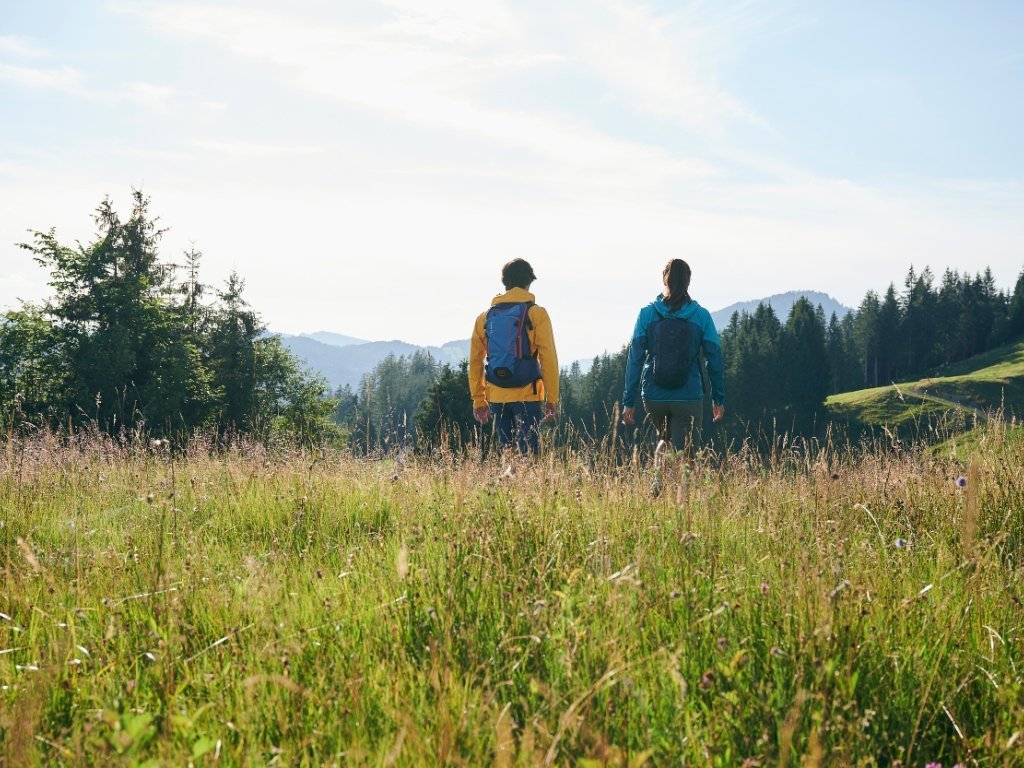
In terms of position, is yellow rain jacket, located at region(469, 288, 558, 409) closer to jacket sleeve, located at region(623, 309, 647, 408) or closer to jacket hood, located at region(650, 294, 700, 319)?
jacket sleeve, located at region(623, 309, 647, 408)

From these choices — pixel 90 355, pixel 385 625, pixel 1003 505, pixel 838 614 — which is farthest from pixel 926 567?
pixel 90 355

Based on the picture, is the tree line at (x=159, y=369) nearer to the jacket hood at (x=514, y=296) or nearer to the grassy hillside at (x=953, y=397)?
the jacket hood at (x=514, y=296)

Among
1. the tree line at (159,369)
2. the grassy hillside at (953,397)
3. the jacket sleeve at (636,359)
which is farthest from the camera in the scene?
the grassy hillside at (953,397)

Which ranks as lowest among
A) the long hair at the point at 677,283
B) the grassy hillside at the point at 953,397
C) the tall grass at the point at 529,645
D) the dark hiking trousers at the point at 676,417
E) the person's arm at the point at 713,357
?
the grassy hillside at the point at 953,397

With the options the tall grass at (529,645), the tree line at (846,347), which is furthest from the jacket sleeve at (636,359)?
the tree line at (846,347)

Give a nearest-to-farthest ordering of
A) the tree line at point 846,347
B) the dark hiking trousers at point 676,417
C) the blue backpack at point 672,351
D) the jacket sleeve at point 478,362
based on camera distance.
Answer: the blue backpack at point 672,351
the dark hiking trousers at point 676,417
the jacket sleeve at point 478,362
the tree line at point 846,347

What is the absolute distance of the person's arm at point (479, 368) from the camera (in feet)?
26.5

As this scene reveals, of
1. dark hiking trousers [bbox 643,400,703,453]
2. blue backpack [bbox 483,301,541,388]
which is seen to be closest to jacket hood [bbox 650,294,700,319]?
dark hiking trousers [bbox 643,400,703,453]

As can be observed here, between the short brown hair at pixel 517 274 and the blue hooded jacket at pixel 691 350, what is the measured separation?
4.36 feet

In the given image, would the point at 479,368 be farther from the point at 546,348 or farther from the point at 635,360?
the point at 635,360

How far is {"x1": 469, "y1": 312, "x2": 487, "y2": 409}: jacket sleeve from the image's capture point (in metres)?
8.09

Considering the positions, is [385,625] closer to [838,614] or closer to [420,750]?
[420,750]

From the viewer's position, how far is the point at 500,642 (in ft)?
8.66

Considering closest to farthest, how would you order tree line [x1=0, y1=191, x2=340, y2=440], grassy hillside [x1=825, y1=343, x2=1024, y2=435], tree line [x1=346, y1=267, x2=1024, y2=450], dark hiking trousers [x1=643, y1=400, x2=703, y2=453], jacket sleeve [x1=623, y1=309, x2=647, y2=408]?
1. dark hiking trousers [x1=643, y1=400, x2=703, y2=453]
2. jacket sleeve [x1=623, y1=309, x2=647, y2=408]
3. tree line [x1=0, y1=191, x2=340, y2=440]
4. grassy hillside [x1=825, y1=343, x2=1024, y2=435]
5. tree line [x1=346, y1=267, x2=1024, y2=450]
